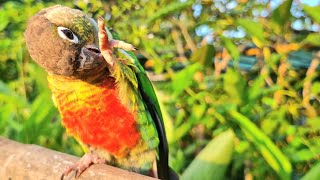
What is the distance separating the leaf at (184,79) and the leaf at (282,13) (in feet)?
0.55

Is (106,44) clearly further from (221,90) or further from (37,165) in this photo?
(221,90)

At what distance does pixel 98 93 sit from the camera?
0.67 meters

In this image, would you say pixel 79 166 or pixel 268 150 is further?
pixel 268 150

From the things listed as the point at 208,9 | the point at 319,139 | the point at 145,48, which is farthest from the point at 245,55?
the point at 319,139

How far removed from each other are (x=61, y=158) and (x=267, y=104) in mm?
467

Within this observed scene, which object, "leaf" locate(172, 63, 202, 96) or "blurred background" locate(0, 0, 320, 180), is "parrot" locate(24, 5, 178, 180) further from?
"leaf" locate(172, 63, 202, 96)

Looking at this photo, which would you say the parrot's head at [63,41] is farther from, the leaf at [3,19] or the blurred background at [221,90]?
the leaf at [3,19]

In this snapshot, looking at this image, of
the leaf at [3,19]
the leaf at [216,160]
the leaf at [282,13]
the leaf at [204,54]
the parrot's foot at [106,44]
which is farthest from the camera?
the leaf at [3,19]

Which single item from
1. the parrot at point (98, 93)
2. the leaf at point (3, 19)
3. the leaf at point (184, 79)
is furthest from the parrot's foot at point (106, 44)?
the leaf at point (3, 19)

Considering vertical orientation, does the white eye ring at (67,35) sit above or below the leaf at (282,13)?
above

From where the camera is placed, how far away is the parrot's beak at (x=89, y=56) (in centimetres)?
54

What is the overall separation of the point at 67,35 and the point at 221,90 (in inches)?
22.9

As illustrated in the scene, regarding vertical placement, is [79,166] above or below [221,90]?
above

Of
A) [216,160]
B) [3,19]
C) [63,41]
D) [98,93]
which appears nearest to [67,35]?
[63,41]
